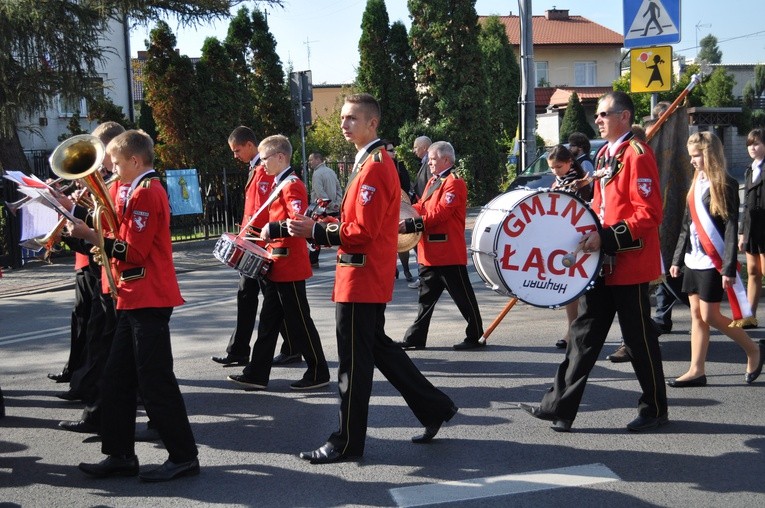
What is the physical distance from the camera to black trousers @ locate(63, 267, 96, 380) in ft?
22.3

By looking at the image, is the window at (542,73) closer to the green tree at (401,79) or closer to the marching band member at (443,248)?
the green tree at (401,79)

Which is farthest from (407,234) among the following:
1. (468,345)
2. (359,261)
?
(359,261)

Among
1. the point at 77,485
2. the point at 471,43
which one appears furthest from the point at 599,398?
the point at 471,43

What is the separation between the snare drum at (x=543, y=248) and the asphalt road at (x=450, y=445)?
882 millimetres

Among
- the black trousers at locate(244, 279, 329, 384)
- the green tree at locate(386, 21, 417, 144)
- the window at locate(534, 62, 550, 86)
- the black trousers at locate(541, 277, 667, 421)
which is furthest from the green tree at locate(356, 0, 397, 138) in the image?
the window at locate(534, 62, 550, 86)

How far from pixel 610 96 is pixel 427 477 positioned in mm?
2607

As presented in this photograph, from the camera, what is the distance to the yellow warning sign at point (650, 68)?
9688mm

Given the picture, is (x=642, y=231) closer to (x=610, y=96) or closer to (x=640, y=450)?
(x=610, y=96)

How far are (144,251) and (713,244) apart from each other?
4.00 meters

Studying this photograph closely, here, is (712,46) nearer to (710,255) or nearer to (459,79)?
(459,79)

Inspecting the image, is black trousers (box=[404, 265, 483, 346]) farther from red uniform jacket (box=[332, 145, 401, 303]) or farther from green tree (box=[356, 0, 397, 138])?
green tree (box=[356, 0, 397, 138])

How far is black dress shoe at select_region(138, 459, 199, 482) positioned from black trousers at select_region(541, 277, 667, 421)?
87.4 inches

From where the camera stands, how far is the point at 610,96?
5.77 meters

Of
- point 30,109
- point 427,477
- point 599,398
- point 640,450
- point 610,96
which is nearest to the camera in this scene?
point 427,477
